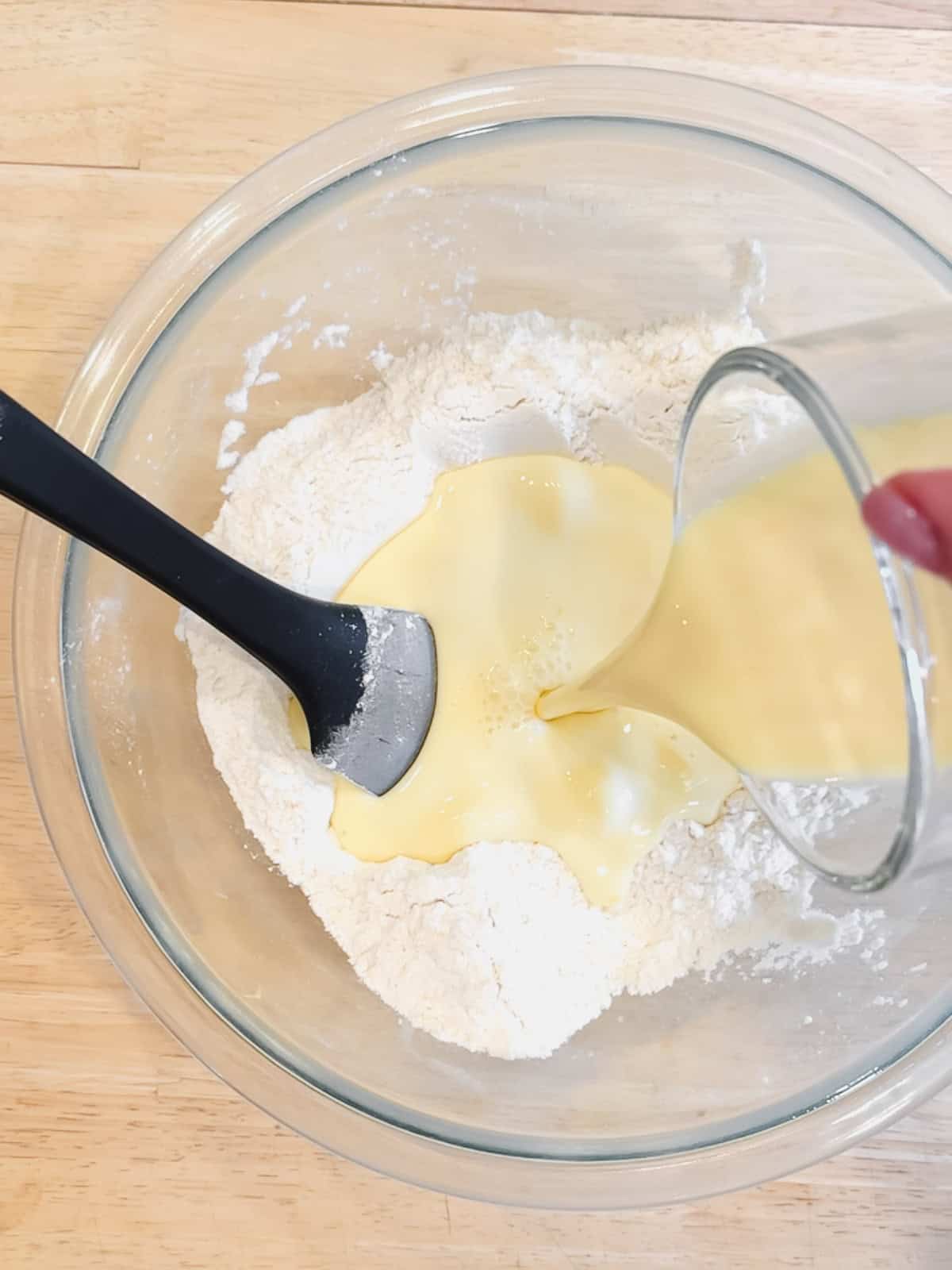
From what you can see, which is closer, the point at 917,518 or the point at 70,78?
the point at 917,518

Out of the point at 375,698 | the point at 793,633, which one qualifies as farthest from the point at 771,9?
the point at 375,698

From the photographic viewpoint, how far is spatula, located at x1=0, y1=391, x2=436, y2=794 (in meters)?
0.70

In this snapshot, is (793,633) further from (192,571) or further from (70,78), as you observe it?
(70,78)

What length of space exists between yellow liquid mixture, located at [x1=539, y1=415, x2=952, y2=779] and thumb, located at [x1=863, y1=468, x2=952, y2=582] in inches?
1.5

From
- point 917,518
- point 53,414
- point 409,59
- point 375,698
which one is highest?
point 409,59

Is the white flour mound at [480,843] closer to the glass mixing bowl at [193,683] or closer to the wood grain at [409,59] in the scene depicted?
the glass mixing bowl at [193,683]

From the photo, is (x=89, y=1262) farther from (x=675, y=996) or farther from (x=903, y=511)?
(x=903, y=511)

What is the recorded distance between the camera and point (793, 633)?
0.73 m

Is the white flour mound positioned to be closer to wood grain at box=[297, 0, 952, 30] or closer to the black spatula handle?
the black spatula handle

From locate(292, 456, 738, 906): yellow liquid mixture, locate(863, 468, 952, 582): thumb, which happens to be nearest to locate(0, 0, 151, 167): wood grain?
locate(292, 456, 738, 906): yellow liquid mixture

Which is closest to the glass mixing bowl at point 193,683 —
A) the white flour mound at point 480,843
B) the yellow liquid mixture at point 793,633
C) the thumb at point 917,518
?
the white flour mound at point 480,843

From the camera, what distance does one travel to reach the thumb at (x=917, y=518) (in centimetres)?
53

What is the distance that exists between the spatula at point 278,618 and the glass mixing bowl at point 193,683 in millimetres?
143

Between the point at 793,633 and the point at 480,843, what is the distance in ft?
1.28
